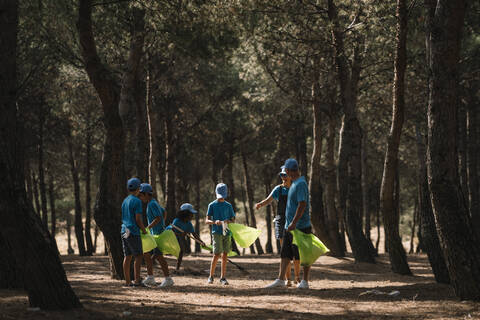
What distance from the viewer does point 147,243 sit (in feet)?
34.5

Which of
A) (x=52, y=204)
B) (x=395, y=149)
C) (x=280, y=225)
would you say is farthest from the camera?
(x=52, y=204)

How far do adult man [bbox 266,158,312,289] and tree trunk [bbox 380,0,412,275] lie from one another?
13.0 ft

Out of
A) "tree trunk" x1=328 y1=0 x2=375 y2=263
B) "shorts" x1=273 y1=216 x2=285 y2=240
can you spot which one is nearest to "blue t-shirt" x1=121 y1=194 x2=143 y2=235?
"shorts" x1=273 y1=216 x2=285 y2=240

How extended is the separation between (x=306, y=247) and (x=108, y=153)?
4.53 metres

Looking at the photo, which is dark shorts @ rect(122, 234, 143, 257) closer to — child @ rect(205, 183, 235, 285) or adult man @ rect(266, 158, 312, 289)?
child @ rect(205, 183, 235, 285)

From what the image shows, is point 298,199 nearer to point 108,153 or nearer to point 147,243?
point 147,243

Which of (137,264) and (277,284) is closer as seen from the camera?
(277,284)

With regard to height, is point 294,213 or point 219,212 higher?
point 219,212

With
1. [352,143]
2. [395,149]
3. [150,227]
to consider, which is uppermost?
[352,143]

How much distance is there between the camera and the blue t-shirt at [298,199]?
946 centimetres

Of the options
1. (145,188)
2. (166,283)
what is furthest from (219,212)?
(166,283)

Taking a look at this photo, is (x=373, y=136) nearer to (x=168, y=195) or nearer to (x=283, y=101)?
(x=283, y=101)

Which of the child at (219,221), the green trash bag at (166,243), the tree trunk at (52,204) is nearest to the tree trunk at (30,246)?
the green trash bag at (166,243)

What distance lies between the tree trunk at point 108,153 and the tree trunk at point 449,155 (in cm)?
633
